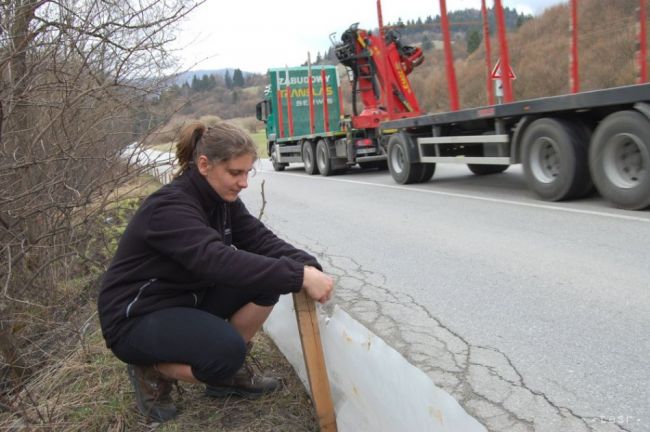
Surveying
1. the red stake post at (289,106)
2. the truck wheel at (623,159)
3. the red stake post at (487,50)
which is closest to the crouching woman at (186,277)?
the truck wheel at (623,159)

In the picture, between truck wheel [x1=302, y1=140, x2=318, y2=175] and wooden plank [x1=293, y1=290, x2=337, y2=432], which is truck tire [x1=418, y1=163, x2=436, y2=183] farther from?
wooden plank [x1=293, y1=290, x2=337, y2=432]

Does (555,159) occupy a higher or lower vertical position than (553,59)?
lower

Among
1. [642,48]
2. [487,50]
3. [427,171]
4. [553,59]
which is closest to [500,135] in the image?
[487,50]

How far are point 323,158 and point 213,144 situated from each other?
12.9m

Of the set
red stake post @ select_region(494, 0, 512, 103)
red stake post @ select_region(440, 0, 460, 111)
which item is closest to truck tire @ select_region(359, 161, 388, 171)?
red stake post @ select_region(440, 0, 460, 111)

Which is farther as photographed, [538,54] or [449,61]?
[538,54]

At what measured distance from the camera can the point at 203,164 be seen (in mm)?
2596

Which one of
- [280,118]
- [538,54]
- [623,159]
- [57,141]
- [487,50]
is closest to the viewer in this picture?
[57,141]

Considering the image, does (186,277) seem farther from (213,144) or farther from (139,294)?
(213,144)

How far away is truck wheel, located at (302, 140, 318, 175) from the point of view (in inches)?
634

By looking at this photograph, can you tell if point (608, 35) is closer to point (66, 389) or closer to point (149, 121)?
point (149, 121)

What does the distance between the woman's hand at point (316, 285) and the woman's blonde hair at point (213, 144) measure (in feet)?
2.01

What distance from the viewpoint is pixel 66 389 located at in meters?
3.23

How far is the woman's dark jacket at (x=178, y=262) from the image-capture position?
7.91 ft
